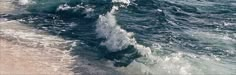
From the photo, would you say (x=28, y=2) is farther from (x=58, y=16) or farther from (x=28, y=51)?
(x=28, y=51)

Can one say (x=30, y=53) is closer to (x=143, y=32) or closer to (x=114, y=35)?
(x=114, y=35)

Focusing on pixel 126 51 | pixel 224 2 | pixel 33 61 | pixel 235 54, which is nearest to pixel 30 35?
→ pixel 33 61

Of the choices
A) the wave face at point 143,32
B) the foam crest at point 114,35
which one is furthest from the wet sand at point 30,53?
the foam crest at point 114,35

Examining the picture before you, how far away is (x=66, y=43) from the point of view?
81.7 feet

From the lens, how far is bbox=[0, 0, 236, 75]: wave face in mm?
21531

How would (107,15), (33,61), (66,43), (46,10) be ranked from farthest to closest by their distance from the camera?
(46,10) < (107,15) < (66,43) < (33,61)

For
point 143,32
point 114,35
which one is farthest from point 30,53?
point 143,32

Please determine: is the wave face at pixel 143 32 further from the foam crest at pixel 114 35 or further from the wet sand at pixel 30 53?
the wet sand at pixel 30 53

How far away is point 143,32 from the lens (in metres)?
25.8

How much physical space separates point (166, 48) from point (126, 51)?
186 centimetres

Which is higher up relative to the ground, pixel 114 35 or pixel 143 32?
pixel 114 35

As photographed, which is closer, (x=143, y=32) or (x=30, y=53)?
(x=30, y=53)

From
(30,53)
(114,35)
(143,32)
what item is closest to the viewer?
(30,53)

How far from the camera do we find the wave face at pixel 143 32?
2153 cm
